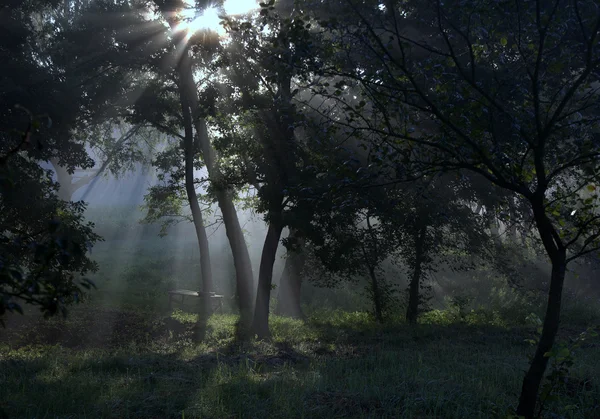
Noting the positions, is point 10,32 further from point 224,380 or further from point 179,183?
point 224,380

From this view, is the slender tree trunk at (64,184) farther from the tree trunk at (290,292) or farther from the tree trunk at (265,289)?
the tree trunk at (265,289)

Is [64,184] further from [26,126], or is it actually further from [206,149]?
[26,126]

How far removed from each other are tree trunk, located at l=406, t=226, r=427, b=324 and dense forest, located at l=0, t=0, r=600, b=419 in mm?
68

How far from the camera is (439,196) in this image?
1614cm

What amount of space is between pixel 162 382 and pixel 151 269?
24691mm

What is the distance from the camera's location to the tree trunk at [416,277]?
57.4 feet

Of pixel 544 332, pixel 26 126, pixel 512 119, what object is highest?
pixel 26 126

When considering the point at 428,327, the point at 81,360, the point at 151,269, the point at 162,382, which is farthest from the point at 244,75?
the point at 151,269

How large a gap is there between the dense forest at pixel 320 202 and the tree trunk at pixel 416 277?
2.7 inches

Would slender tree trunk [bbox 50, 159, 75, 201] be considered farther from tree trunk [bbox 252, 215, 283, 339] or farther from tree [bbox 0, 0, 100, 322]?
tree trunk [bbox 252, 215, 283, 339]

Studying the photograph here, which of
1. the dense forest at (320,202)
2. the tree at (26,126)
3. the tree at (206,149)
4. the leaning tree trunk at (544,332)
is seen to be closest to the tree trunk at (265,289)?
the dense forest at (320,202)

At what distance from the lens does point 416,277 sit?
58.1ft

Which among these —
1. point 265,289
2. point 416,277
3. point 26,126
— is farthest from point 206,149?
point 26,126

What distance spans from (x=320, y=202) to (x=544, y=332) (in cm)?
868
